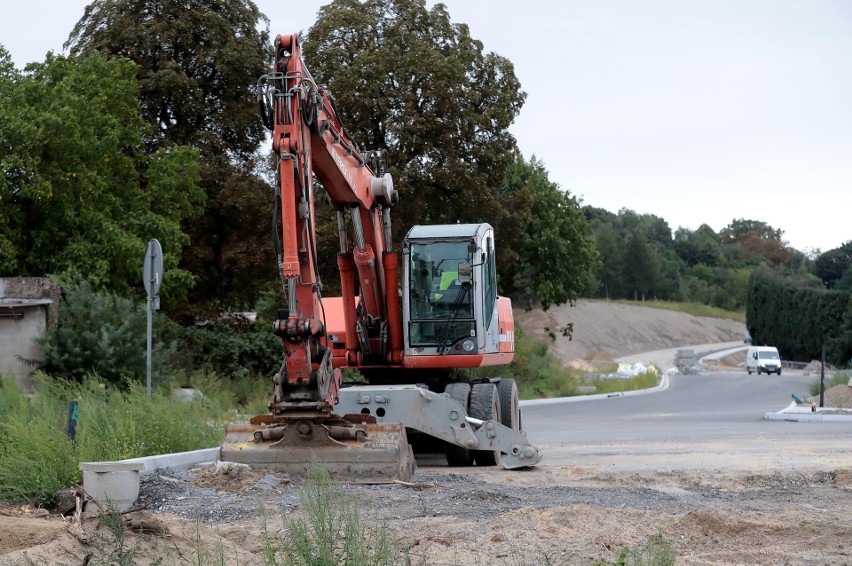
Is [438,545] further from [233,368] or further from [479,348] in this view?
[233,368]

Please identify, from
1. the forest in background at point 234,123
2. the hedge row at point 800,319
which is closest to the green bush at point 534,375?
the forest in background at point 234,123

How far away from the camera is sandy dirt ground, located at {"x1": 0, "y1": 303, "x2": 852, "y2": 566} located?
708 centimetres

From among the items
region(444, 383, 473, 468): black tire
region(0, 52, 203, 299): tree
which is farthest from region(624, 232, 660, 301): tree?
region(444, 383, 473, 468): black tire

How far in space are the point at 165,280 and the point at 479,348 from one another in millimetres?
11946

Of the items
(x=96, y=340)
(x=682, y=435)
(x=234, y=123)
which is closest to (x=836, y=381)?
(x=682, y=435)

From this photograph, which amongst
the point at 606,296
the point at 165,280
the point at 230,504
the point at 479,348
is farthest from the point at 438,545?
the point at 606,296

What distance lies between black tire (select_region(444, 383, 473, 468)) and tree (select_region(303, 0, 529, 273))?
1760cm

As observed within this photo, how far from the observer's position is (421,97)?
32656 mm

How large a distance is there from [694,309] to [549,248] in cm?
6745

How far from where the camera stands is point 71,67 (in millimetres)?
25047

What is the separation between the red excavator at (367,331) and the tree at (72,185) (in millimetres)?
8998

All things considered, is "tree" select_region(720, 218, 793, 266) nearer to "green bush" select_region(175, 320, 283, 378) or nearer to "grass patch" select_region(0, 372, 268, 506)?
"green bush" select_region(175, 320, 283, 378)

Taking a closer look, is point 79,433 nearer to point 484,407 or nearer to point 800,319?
point 484,407

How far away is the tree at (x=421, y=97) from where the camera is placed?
3192 centimetres
